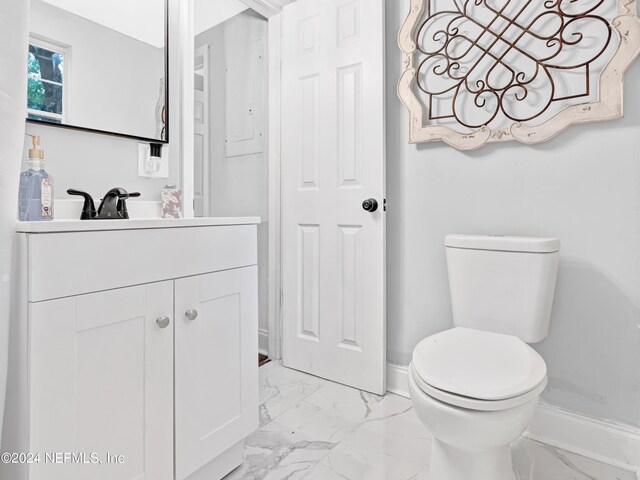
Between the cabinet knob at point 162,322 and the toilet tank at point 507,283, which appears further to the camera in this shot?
the toilet tank at point 507,283

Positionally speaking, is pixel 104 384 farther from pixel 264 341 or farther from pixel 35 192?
pixel 264 341

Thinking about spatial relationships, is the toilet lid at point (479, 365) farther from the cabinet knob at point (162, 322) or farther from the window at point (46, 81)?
the window at point (46, 81)

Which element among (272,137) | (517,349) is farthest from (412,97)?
(517,349)

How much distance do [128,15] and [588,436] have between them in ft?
7.74

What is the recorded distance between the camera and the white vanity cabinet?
0.78 metres

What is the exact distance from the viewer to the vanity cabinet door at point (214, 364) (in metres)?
1.05

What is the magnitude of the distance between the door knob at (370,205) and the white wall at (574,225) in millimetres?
218

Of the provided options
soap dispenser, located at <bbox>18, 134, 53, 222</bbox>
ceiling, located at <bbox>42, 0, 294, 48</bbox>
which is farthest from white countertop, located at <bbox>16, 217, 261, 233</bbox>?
ceiling, located at <bbox>42, 0, 294, 48</bbox>

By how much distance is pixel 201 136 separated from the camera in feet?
7.99

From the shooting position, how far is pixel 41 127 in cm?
117

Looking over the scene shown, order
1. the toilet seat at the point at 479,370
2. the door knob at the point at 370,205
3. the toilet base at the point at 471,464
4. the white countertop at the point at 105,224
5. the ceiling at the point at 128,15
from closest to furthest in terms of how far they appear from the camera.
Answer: the white countertop at the point at 105,224
the toilet seat at the point at 479,370
the toilet base at the point at 471,464
the ceiling at the point at 128,15
the door knob at the point at 370,205

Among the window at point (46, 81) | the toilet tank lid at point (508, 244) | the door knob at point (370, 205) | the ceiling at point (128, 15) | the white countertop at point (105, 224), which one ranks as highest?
the ceiling at point (128, 15)

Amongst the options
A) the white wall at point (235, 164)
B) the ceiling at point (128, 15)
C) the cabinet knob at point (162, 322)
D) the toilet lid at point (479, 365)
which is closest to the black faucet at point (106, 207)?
the cabinet knob at point (162, 322)

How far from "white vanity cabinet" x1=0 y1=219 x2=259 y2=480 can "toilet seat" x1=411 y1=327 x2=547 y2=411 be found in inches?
23.8
